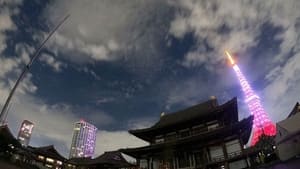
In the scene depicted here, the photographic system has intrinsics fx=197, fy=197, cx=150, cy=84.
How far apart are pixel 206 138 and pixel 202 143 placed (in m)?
0.99

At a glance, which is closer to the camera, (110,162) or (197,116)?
(110,162)

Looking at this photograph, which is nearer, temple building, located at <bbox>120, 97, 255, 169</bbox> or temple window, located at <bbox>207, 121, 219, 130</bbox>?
temple building, located at <bbox>120, 97, 255, 169</bbox>

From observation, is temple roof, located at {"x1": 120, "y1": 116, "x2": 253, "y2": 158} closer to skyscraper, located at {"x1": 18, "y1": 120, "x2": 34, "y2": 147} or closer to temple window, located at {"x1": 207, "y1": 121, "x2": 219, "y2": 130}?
temple window, located at {"x1": 207, "y1": 121, "x2": 219, "y2": 130}

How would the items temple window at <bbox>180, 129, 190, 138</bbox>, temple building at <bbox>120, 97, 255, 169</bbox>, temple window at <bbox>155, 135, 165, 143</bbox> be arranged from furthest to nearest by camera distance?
1. temple window at <bbox>155, 135, 165, 143</bbox>
2. temple window at <bbox>180, 129, 190, 138</bbox>
3. temple building at <bbox>120, 97, 255, 169</bbox>

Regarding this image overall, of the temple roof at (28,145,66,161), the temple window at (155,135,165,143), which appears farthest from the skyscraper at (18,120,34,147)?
the temple window at (155,135,165,143)

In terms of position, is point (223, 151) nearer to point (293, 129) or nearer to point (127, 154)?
point (293, 129)

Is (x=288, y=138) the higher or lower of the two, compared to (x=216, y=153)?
higher

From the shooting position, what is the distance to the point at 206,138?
75.8 ft

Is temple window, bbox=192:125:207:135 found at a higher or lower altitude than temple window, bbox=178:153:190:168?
higher

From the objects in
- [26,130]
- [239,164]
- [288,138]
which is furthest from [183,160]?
[26,130]

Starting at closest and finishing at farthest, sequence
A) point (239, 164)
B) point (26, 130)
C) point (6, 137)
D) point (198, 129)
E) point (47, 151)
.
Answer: point (239, 164) → point (6, 137) → point (198, 129) → point (47, 151) → point (26, 130)

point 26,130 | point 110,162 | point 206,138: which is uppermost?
point 26,130

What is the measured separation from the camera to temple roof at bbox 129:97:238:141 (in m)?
24.1

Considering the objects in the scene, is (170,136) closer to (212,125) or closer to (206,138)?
(212,125)
